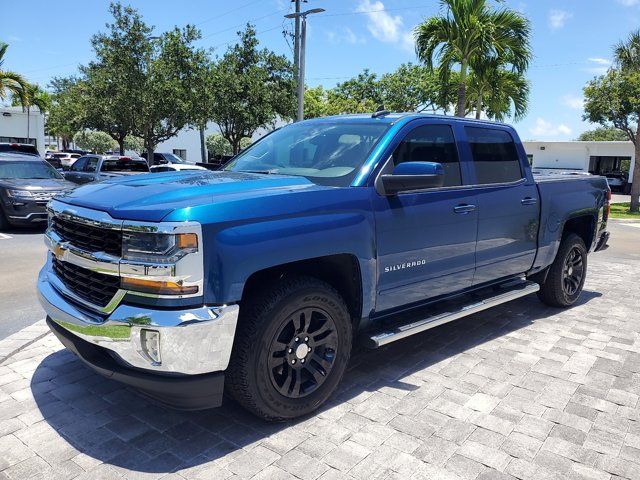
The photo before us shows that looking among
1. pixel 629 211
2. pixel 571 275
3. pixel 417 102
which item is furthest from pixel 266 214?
pixel 417 102

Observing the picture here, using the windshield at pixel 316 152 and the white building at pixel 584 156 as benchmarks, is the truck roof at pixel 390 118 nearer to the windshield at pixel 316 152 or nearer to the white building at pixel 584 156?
the windshield at pixel 316 152

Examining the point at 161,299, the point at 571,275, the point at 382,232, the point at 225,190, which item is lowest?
the point at 571,275

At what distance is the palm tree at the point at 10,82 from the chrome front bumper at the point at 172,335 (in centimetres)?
3090

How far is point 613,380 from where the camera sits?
4.11 m

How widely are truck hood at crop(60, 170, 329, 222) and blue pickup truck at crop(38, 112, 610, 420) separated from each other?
0.6 inches

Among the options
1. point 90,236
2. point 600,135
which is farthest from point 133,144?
point 600,135

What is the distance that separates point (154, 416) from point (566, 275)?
479cm

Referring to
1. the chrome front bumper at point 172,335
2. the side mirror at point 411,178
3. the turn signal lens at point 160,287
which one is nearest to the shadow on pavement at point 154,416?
the chrome front bumper at point 172,335

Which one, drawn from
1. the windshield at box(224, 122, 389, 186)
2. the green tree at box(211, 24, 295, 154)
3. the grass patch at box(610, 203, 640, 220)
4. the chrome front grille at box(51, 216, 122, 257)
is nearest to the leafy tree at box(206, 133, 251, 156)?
the green tree at box(211, 24, 295, 154)

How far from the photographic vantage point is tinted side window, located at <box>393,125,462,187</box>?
13.0ft

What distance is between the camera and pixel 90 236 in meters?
2.99

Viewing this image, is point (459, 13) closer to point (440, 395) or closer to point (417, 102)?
point (440, 395)

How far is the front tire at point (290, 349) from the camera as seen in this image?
2.96 m

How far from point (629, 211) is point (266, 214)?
2341 centimetres
